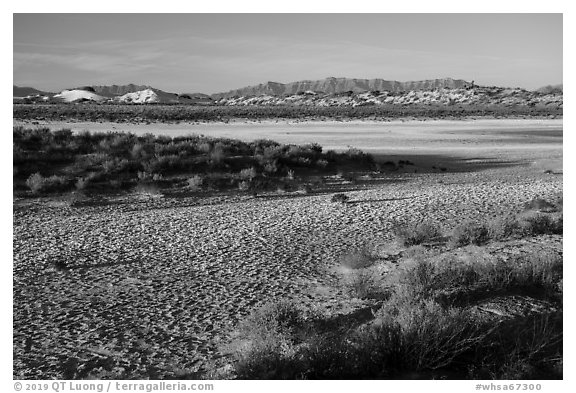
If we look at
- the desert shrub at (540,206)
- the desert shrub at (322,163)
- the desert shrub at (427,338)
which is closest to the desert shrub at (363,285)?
the desert shrub at (427,338)

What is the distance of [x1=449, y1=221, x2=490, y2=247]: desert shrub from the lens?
9.53 meters

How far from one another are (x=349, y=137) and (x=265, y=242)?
1145 inches

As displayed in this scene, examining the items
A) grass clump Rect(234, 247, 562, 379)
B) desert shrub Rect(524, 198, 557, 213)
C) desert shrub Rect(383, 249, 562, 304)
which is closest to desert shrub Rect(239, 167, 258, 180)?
desert shrub Rect(524, 198, 557, 213)

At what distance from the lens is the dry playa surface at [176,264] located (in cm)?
572

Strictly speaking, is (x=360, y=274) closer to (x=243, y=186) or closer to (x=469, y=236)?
(x=469, y=236)

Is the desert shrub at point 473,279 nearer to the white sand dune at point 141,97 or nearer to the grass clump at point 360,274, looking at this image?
the grass clump at point 360,274

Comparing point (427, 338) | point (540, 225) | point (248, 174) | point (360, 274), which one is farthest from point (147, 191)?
point (427, 338)

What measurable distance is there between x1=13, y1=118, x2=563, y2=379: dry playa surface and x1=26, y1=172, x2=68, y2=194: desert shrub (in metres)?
0.85

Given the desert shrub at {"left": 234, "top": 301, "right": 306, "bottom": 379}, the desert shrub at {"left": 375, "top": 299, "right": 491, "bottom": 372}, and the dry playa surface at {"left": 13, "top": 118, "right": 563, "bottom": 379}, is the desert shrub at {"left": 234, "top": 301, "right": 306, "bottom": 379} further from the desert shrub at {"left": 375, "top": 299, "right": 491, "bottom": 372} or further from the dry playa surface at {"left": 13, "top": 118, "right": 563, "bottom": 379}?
the desert shrub at {"left": 375, "top": 299, "right": 491, "bottom": 372}

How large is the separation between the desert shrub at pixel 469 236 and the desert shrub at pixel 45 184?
11500 mm

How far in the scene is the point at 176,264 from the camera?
8672mm
